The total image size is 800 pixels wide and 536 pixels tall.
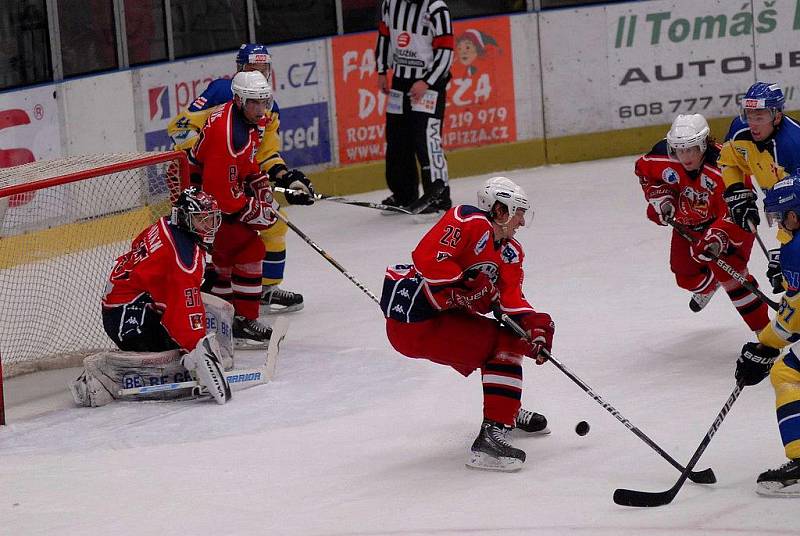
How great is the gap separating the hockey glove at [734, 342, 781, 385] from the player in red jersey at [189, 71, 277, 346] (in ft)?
7.66

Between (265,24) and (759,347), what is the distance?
5.11 metres

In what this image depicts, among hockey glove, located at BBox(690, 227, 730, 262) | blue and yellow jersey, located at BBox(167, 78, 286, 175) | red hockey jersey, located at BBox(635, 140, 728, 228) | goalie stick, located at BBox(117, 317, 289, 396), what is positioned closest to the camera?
goalie stick, located at BBox(117, 317, 289, 396)

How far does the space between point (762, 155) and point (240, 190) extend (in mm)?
1959

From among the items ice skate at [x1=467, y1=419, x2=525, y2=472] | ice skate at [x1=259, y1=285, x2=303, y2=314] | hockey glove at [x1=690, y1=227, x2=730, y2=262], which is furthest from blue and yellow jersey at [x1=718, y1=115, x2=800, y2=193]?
ice skate at [x1=259, y1=285, x2=303, y2=314]

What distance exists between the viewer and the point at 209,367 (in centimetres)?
495

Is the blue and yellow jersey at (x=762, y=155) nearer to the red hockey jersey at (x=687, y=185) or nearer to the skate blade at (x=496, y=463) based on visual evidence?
the red hockey jersey at (x=687, y=185)

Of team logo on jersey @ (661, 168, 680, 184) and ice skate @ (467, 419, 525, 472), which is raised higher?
team logo on jersey @ (661, 168, 680, 184)

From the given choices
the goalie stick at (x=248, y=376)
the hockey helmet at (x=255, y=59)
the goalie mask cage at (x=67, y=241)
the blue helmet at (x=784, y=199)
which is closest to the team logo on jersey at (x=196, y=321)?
the goalie stick at (x=248, y=376)

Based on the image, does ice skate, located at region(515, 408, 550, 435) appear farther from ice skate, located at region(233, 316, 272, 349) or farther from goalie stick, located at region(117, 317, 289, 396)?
ice skate, located at region(233, 316, 272, 349)

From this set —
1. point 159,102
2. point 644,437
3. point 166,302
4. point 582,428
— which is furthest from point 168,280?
point 159,102

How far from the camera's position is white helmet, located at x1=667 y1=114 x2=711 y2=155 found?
5.21 meters

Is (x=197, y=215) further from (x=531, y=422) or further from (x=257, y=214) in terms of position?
(x=531, y=422)

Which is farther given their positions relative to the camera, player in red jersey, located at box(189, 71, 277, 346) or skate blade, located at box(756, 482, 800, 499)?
player in red jersey, located at box(189, 71, 277, 346)

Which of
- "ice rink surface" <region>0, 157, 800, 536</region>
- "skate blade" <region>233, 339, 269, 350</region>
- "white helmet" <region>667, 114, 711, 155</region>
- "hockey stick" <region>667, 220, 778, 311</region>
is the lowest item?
"ice rink surface" <region>0, 157, 800, 536</region>
